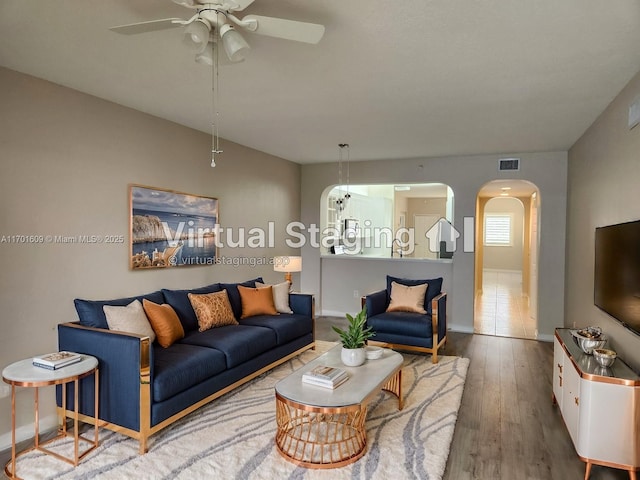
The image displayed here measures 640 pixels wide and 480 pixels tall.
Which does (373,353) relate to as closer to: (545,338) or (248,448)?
(248,448)

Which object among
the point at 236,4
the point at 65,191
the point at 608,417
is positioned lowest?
the point at 608,417

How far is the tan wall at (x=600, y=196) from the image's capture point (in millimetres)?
3029

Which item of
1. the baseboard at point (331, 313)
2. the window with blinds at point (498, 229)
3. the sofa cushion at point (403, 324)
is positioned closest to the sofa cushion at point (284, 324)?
the sofa cushion at point (403, 324)

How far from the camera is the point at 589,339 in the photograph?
298 cm

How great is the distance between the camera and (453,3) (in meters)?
2.10

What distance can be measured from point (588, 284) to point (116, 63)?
4.59m

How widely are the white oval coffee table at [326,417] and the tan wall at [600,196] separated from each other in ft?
6.01

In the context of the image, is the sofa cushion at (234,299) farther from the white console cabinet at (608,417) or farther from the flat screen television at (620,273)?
the flat screen television at (620,273)

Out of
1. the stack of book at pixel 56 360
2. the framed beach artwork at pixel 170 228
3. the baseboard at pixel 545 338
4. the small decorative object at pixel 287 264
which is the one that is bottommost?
the baseboard at pixel 545 338

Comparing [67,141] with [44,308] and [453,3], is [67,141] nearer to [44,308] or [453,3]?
[44,308]

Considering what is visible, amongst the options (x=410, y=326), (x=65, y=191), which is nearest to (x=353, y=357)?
(x=410, y=326)

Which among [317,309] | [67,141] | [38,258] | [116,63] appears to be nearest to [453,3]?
[116,63]

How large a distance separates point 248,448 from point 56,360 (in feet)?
4.48

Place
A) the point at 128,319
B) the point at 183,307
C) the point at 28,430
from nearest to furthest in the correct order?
the point at 28,430 → the point at 128,319 → the point at 183,307
